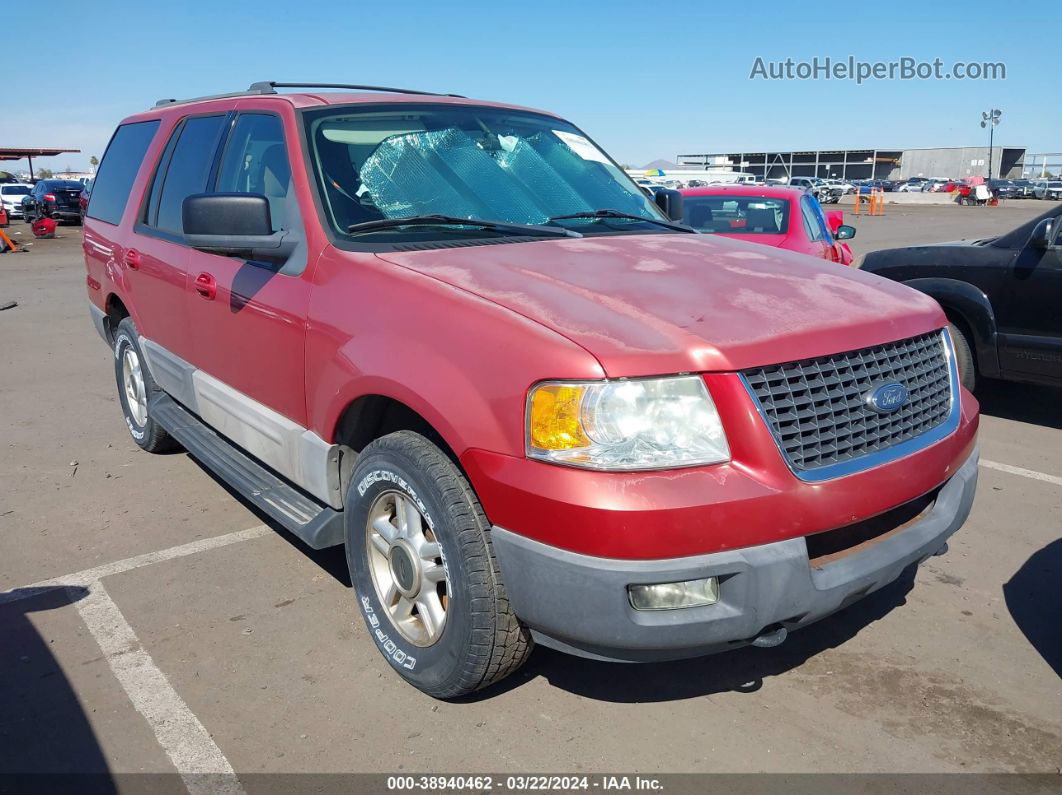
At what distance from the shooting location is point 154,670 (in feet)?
10.6

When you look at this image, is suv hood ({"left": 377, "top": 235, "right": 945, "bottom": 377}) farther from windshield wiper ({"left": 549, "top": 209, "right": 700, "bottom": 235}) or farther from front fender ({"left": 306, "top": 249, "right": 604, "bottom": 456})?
windshield wiper ({"left": 549, "top": 209, "right": 700, "bottom": 235})

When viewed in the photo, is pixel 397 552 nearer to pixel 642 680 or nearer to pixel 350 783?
pixel 350 783

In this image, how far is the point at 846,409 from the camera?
104 inches

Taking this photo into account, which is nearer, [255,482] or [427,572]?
[427,572]

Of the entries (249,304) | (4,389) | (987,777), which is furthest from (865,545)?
(4,389)

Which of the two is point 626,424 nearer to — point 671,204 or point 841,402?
point 841,402

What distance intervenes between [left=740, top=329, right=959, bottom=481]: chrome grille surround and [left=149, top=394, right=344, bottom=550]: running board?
1724 mm

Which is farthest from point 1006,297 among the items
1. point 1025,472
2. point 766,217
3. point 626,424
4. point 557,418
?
point 557,418

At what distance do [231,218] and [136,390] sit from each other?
9.23 feet

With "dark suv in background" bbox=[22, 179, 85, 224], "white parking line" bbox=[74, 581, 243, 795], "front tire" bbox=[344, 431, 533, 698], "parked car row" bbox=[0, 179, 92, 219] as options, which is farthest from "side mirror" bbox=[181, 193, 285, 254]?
"dark suv in background" bbox=[22, 179, 85, 224]

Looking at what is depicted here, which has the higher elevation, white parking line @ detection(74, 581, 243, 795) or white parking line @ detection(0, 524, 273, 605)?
white parking line @ detection(0, 524, 273, 605)

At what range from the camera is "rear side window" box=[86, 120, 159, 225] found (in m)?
5.26

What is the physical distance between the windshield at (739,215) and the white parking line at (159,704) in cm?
662

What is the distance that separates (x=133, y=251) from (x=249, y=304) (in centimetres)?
177
